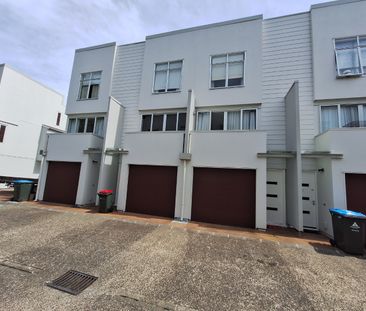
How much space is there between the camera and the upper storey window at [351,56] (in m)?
8.69

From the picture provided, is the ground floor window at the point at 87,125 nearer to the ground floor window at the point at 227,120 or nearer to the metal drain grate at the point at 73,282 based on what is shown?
the ground floor window at the point at 227,120

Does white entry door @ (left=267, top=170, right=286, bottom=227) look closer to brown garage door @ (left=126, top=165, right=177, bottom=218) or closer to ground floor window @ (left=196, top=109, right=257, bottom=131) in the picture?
ground floor window @ (left=196, top=109, right=257, bottom=131)

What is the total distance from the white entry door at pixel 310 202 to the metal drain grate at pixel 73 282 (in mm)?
8587

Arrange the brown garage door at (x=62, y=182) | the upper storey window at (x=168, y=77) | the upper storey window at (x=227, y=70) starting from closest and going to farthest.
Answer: the upper storey window at (x=227, y=70) < the brown garage door at (x=62, y=182) < the upper storey window at (x=168, y=77)

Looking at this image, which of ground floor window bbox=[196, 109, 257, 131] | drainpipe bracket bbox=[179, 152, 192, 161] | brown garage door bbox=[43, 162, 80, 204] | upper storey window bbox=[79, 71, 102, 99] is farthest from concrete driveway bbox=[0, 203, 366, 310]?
upper storey window bbox=[79, 71, 102, 99]

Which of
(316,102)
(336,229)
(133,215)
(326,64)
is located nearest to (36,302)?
(133,215)

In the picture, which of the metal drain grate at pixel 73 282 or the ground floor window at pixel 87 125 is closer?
the metal drain grate at pixel 73 282

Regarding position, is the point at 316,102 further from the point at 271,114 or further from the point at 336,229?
the point at 336,229

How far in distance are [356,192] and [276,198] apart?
2.88 meters

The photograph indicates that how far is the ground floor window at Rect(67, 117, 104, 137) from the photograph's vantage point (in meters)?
12.6

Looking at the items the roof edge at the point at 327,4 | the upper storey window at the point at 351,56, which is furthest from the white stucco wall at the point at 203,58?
the upper storey window at the point at 351,56

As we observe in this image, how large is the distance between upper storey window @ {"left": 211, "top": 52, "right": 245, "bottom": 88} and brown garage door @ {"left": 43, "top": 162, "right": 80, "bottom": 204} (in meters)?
9.58

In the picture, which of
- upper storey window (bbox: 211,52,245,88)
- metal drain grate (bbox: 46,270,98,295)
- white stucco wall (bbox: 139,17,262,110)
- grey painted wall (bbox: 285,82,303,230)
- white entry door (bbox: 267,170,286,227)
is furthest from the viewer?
upper storey window (bbox: 211,52,245,88)

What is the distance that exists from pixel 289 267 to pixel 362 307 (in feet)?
4.82
